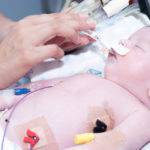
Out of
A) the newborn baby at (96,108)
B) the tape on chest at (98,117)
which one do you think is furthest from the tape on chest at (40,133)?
the tape on chest at (98,117)

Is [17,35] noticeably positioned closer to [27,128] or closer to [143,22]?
[27,128]

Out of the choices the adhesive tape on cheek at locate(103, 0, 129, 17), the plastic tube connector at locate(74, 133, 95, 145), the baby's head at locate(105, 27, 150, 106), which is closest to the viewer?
the plastic tube connector at locate(74, 133, 95, 145)

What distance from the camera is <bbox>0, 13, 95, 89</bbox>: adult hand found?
48.1 inches

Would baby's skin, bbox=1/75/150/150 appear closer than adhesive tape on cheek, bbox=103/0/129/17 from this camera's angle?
Yes

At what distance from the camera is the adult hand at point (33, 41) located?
1223mm

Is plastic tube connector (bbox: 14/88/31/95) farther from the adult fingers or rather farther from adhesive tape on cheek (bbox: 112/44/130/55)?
adhesive tape on cheek (bbox: 112/44/130/55)

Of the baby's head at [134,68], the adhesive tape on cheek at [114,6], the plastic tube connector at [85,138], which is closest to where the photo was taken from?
the plastic tube connector at [85,138]

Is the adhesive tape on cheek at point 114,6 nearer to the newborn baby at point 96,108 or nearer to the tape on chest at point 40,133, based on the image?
the newborn baby at point 96,108

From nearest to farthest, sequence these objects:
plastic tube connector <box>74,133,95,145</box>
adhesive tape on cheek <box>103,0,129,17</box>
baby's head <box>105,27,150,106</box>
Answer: plastic tube connector <box>74,133,95,145</box>, baby's head <box>105,27,150,106</box>, adhesive tape on cheek <box>103,0,129,17</box>

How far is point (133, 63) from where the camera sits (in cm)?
121

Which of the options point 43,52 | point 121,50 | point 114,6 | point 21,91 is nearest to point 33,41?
point 43,52

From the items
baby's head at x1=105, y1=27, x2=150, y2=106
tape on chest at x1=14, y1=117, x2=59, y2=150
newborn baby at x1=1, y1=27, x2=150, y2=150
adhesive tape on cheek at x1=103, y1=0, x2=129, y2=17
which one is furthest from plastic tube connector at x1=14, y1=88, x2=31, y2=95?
adhesive tape on cheek at x1=103, y1=0, x2=129, y2=17

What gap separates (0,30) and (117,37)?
1.54 ft

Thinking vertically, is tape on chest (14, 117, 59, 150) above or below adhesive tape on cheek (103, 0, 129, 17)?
below
